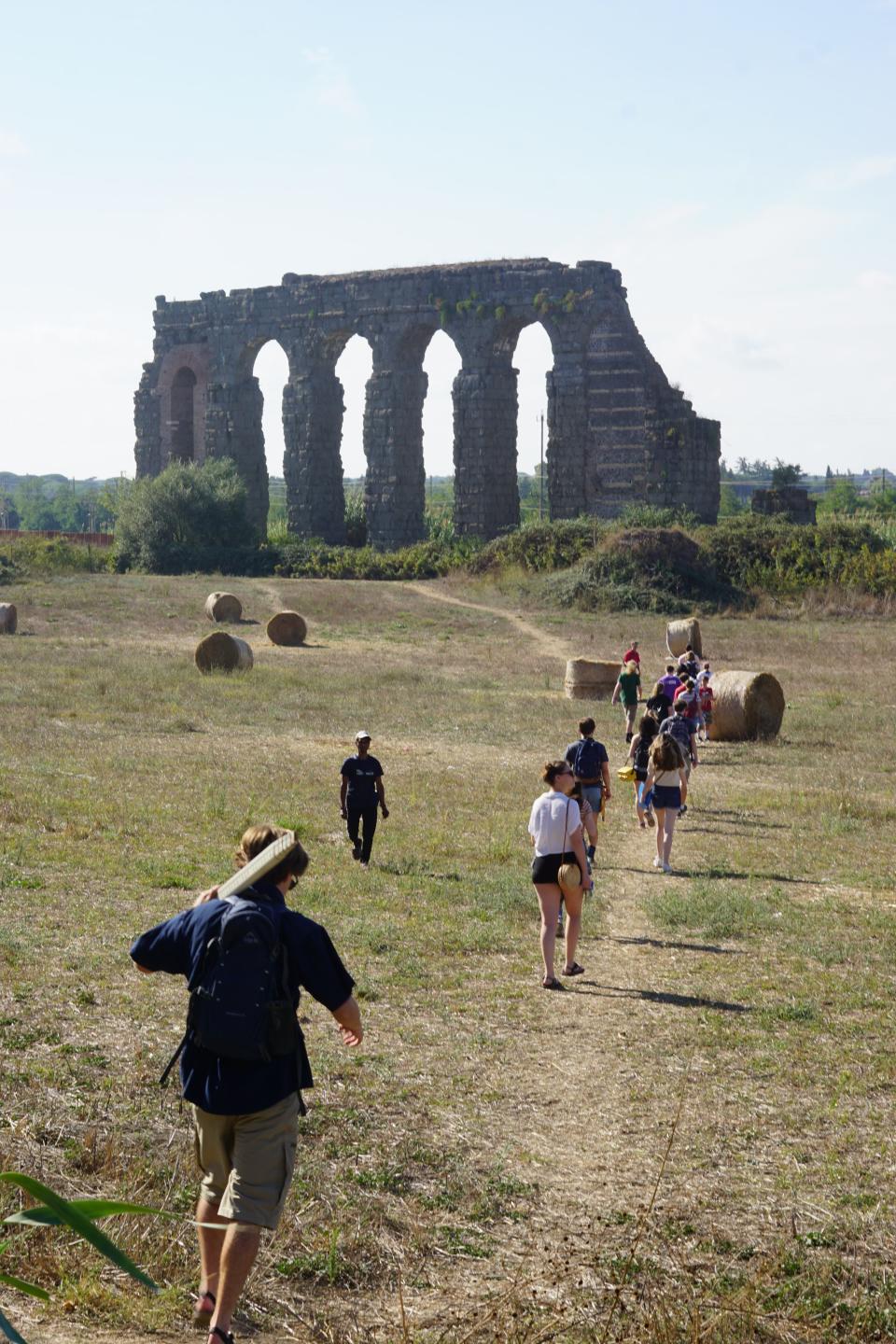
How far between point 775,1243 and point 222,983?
2755 millimetres

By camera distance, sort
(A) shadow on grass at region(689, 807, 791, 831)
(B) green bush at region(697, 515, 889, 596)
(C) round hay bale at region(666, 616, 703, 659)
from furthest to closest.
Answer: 1. (B) green bush at region(697, 515, 889, 596)
2. (C) round hay bale at region(666, 616, 703, 659)
3. (A) shadow on grass at region(689, 807, 791, 831)

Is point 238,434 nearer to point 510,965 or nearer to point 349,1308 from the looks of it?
point 510,965

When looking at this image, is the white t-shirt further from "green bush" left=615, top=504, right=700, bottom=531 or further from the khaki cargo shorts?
"green bush" left=615, top=504, right=700, bottom=531

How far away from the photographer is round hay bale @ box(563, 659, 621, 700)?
85.0ft

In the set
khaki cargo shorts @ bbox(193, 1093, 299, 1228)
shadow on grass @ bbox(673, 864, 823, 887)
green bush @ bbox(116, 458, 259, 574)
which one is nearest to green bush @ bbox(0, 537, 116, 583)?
green bush @ bbox(116, 458, 259, 574)

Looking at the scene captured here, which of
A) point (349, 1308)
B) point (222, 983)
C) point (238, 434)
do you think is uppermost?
point (238, 434)

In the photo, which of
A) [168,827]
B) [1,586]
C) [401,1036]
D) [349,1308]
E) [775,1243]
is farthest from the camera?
[1,586]

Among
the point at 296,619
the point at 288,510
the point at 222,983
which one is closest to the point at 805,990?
the point at 222,983

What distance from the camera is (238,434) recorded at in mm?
55031

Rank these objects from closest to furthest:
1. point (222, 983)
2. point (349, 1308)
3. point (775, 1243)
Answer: point (222, 983)
point (349, 1308)
point (775, 1243)

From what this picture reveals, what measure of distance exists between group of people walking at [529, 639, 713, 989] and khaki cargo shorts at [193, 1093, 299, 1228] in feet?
15.9

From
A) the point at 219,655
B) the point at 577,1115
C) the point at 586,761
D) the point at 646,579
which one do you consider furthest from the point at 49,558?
the point at 577,1115

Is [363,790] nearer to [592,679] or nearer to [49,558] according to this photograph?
[592,679]

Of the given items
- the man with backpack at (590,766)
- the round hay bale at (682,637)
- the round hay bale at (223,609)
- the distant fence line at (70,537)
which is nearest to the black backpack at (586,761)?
the man with backpack at (590,766)
